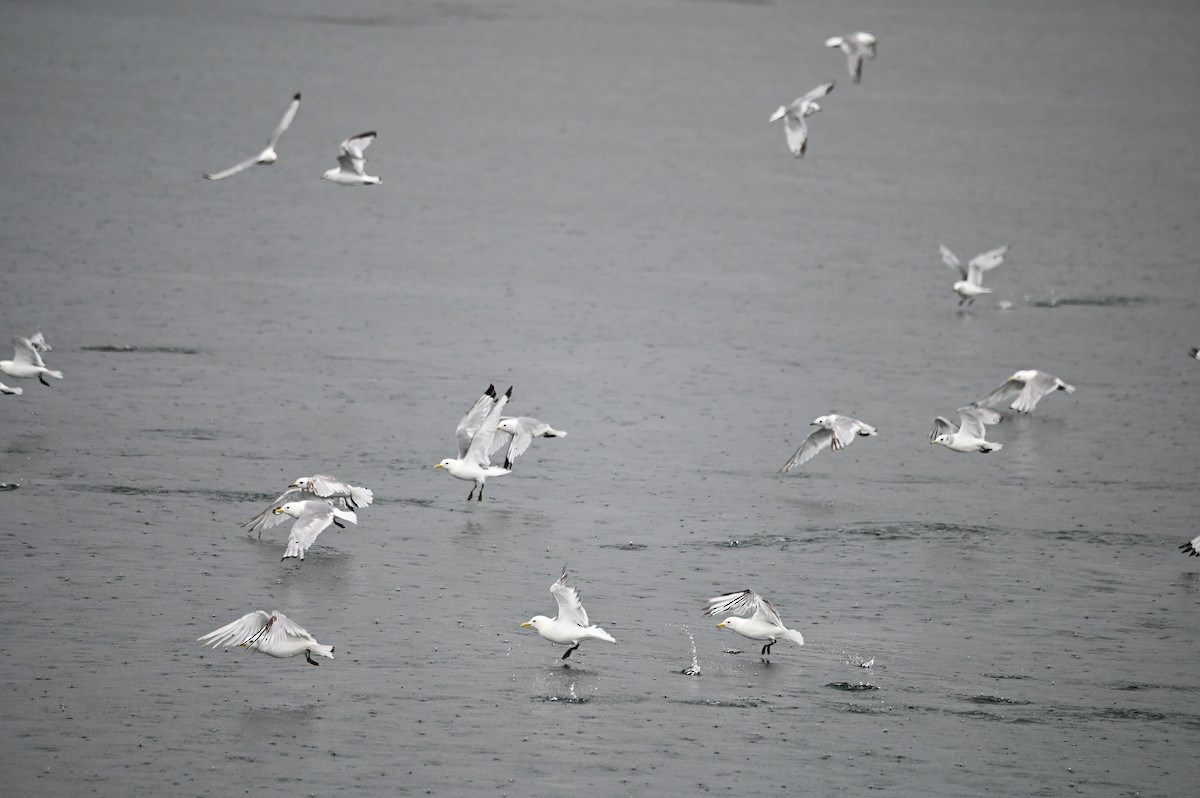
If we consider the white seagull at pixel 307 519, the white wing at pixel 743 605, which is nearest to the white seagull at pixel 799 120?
the white seagull at pixel 307 519

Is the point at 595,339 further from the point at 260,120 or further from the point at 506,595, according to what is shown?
the point at 260,120

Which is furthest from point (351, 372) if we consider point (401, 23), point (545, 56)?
point (401, 23)

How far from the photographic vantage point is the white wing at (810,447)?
2430 centimetres

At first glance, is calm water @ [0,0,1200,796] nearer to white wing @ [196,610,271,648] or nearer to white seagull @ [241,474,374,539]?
white seagull @ [241,474,374,539]

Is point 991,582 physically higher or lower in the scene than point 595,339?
lower

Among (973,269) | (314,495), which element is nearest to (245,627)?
(314,495)

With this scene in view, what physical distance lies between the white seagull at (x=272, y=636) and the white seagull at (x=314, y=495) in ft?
13.1

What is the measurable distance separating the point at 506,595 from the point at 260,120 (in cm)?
3293

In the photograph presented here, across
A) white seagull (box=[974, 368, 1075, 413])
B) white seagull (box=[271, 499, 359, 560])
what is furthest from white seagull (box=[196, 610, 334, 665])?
white seagull (box=[974, 368, 1075, 413])

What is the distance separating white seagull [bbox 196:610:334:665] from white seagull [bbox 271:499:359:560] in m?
3.25

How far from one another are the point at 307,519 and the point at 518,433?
442 cm

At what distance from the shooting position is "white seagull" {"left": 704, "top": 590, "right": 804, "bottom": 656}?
685 inches

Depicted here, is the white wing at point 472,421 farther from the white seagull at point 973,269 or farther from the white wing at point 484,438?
the white seagull at point 973,269

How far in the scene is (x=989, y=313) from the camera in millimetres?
33688
